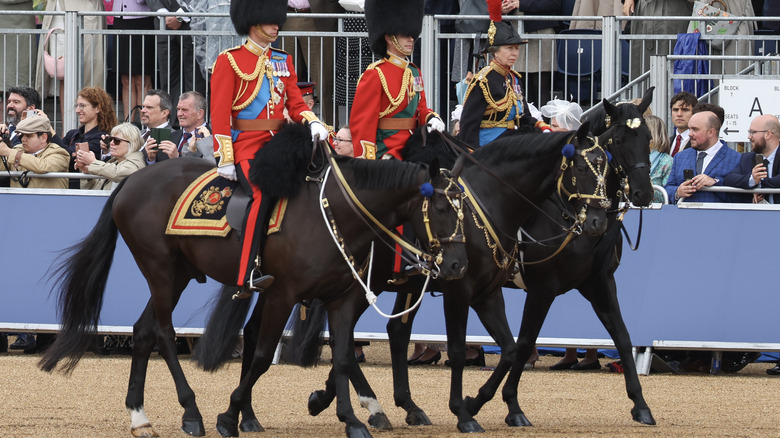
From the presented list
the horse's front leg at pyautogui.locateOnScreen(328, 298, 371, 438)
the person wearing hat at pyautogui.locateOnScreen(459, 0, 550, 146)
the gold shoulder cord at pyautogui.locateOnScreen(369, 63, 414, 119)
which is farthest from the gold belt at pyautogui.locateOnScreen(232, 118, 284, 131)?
the person wearing hat at pyautogui.locateOnScreen(459, 0, 550, 146)

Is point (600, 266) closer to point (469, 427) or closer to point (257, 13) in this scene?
point (469, 427)

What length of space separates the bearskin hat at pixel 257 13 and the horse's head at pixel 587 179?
5.96ft

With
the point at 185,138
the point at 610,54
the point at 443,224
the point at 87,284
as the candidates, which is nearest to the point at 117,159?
the point at 185,138

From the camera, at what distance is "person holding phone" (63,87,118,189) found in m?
11.3

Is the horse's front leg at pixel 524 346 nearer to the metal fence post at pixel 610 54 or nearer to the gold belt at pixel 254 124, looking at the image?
the gold belt at pixel 254 124

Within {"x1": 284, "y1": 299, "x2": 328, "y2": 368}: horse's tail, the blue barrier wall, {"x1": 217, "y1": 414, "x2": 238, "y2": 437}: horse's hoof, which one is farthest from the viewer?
the blue barrier wall

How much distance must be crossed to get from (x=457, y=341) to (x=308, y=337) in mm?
1311

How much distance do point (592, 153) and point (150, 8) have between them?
6622 mm

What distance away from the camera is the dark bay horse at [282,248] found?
689 centimetres

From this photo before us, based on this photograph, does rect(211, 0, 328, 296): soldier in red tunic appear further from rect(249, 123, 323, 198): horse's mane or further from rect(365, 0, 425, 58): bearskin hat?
rect(365, 0, 425, 58): bearskin hat

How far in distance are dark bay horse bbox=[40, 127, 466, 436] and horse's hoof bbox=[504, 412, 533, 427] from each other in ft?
4.15

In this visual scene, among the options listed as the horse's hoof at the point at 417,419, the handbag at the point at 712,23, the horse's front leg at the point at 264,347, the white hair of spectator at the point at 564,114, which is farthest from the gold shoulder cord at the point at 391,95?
the handbag at the point at 712,23

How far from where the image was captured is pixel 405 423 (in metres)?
7.80

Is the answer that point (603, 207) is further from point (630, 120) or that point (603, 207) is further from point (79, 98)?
point (79, 98)
